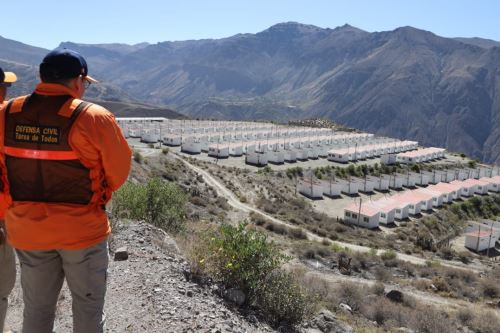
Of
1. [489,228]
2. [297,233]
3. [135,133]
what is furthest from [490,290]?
[135,133]

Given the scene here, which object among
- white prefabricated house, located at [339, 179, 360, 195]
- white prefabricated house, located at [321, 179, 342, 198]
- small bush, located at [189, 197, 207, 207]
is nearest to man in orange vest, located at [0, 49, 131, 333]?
small bush, located at [189, 197, 207, 207]

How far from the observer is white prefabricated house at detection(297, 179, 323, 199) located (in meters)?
47.6

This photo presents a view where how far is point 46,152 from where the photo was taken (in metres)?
3.04

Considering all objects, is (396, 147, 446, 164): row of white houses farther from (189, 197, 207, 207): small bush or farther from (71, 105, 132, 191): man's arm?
(71, 105, 132, 191): man's arm

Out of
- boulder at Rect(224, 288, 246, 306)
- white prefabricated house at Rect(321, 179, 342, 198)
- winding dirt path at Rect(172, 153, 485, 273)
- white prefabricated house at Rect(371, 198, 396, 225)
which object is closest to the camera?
boulder at Rect(224, 288, 246, 306)

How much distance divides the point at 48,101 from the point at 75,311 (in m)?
1.53

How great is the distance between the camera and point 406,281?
796 inches

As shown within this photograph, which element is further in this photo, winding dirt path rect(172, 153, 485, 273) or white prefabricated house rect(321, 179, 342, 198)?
white prefabricated house rect(321, 179, 342, 198)

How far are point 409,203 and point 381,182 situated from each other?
945cm

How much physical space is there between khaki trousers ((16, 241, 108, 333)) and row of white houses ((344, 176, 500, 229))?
1504 inches

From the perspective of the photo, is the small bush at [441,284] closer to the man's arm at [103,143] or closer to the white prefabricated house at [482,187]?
the man's arm at [103,143]

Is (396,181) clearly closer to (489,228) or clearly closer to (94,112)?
(489,228)

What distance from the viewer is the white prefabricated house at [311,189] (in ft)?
156

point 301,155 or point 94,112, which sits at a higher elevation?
point 94,112
